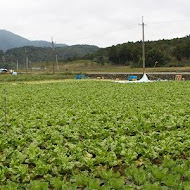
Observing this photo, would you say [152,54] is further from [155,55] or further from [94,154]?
[94,154]

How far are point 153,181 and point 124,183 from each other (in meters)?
0.47

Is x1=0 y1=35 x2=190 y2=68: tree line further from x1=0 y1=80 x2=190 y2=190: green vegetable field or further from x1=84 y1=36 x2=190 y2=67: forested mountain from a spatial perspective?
x1=0 y1=80 x2=190 y2=190: green vegetable field

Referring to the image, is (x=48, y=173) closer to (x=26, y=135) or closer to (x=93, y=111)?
(x=26, y=135)

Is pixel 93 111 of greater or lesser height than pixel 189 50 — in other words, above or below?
below

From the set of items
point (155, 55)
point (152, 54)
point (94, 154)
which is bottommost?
point (94, 154)

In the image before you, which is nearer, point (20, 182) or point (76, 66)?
point (20, 182)

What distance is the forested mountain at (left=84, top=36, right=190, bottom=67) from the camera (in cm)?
6800

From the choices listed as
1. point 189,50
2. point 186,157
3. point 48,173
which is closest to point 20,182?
point 48,173

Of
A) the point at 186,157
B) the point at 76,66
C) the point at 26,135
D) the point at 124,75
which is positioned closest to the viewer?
the point at 186,157

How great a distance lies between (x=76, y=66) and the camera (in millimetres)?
84688

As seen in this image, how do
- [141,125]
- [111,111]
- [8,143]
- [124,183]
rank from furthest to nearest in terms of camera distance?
[111,111] < [141,125] < [8,143] < [124,183]

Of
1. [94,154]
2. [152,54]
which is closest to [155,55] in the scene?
[152,54]

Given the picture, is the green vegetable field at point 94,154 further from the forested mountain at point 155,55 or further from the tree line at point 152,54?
the forested mountain at point 155,55

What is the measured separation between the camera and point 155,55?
67625 mm
